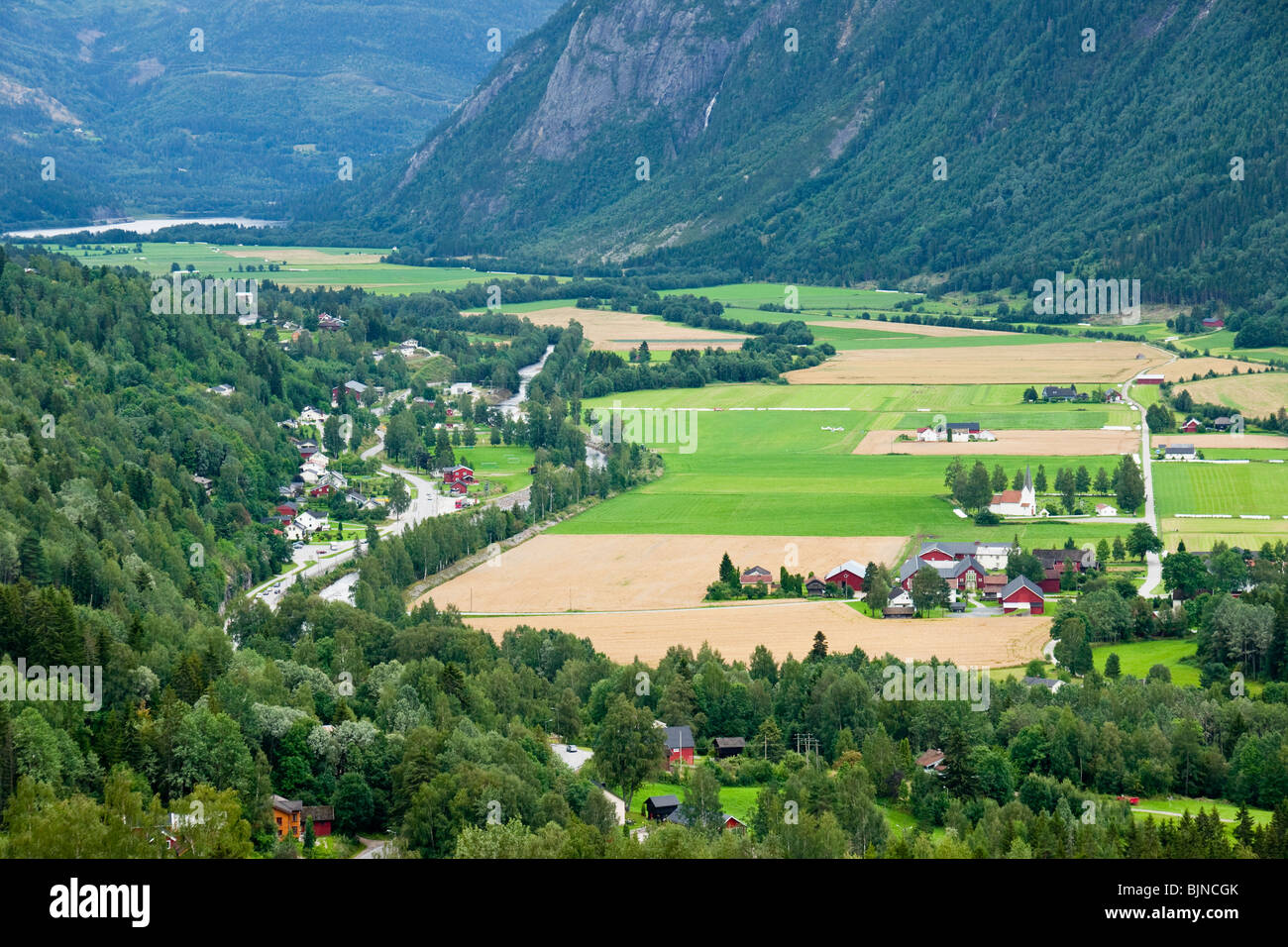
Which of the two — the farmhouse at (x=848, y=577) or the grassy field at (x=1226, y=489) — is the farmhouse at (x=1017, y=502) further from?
the farmhouse at (x=848, y=577)

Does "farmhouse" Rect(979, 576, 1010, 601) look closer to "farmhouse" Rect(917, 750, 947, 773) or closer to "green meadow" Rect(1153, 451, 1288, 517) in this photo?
"green meadow" Rect(1153, 451, 1288, 517)

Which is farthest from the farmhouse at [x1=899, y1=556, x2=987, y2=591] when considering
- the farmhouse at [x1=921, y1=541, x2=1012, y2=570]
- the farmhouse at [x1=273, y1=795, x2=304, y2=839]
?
the farmhouse at [x1=273, y1=795, x2=304, y2=839]

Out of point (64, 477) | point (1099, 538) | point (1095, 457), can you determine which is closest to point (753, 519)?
point (1099, 538)

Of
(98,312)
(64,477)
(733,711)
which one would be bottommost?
(733,711)

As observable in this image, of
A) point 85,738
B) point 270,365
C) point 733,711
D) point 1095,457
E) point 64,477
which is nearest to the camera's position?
point 85,738
